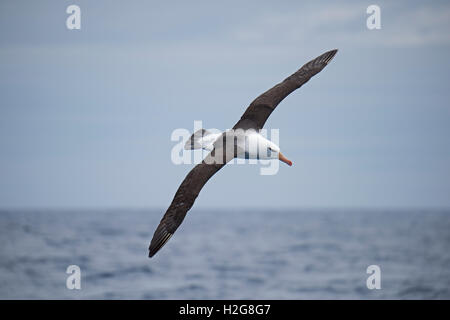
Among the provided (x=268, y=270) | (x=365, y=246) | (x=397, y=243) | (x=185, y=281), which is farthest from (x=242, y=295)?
(x=397, y=243)

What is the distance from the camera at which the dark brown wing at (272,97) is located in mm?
13031

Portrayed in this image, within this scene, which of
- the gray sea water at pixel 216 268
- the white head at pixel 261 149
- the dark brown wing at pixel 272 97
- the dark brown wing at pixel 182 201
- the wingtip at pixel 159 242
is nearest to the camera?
the wingtip at pixel 159 242

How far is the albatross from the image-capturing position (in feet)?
35.9

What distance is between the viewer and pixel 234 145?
12.1m

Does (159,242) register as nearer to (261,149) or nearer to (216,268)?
(261,149)

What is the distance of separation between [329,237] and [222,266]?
21972 mm

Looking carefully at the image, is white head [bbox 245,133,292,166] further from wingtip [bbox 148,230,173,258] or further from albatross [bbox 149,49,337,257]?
wingtip [bbox 148,230,173,258]

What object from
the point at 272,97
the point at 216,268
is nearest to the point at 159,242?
the point at 272,97

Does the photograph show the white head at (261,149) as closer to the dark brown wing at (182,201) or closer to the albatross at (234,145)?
the albatross at (234,145)

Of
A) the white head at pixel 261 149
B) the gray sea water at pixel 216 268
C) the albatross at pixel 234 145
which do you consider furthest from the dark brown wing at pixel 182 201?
the gray sea water at pixel 216 268


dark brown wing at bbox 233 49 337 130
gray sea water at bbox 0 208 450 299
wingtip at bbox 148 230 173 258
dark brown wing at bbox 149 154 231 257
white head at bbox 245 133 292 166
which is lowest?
gray sea water at bbox 0 208 450 299

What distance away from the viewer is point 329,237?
5281cm

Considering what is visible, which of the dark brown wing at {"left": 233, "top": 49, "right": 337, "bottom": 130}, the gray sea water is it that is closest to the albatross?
the dark brown wing at {"left": 233, "top": 49, "right": 337, "bottom": 130}
